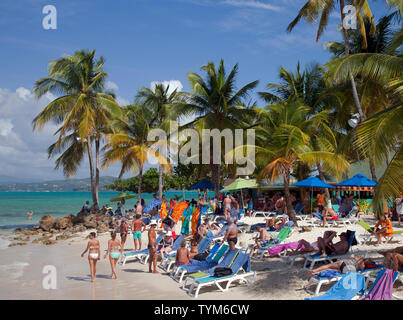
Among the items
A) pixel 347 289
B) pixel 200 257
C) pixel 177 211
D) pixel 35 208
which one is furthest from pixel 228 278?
pixel 35 208

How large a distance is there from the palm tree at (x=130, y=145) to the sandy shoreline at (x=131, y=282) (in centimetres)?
1024

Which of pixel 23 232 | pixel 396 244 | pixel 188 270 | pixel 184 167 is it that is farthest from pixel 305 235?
pixel 184 167

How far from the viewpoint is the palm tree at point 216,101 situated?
2003 cm

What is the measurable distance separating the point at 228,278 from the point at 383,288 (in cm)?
281

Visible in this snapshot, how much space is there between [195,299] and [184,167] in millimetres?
24961

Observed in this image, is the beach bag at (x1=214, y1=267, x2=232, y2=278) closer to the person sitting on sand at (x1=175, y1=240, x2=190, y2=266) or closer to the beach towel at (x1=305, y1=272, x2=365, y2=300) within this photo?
the person sitting on sand at (x1=175, y1=240, x2=190, y2=266)

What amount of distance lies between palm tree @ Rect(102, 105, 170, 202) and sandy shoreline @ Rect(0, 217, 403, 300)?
10.2 m

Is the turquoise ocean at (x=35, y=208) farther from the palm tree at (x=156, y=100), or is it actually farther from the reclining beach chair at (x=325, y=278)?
the reclining beach chair at (x=325, y=278)

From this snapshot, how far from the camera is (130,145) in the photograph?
22.2m

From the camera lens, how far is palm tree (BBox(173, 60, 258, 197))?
65.7 feet

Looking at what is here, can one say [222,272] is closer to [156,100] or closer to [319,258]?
[319,258]

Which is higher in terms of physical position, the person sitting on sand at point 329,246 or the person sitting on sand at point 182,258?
the person sitting on sand at point 329,246

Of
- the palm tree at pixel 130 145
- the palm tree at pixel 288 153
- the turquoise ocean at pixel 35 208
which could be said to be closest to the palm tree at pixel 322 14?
the palm tree at pixel 288 153
